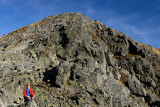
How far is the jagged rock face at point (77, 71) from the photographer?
2567 centimetres

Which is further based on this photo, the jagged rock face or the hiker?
the jagged rock face

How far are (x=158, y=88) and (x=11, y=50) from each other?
48.3 metres

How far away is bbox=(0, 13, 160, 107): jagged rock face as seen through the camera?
25.7 metres

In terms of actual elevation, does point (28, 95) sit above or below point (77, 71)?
below

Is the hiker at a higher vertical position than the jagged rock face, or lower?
lower

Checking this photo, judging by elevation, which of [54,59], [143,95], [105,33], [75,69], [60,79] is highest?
[105,33]

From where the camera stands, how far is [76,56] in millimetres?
41312

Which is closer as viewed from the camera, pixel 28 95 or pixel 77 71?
pixel 28 95

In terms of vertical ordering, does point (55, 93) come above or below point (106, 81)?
below

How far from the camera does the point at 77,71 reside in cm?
3130

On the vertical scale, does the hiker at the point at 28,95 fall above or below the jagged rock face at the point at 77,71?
below

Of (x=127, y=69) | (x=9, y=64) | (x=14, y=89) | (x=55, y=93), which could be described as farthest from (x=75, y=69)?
(x=127, y=69)

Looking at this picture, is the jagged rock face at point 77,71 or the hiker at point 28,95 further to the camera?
the jagged rock face at point 77,71

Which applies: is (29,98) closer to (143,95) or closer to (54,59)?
(54,59)
